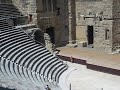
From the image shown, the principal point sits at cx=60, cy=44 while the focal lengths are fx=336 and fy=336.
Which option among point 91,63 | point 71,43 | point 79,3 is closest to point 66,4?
point 79,3

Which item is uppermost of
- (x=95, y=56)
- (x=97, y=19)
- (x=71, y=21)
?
(x=97, y=19)

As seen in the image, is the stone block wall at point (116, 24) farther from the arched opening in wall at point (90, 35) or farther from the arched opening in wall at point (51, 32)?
the arched opening in wall at point (51, 32)

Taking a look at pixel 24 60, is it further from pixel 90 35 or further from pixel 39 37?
pixel 90 35

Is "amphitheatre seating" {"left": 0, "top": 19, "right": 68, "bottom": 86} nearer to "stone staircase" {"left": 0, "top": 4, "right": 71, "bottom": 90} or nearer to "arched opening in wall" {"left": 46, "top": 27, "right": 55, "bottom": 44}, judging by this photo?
"stone staircase" {"left": 0, "top": 4, "right": 71, "bottom": 90}

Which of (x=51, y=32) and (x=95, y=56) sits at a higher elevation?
(x=51, y=32)

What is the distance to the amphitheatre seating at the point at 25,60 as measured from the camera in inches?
820

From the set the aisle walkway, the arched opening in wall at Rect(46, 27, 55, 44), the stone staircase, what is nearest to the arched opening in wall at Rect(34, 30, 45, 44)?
the stone staircase

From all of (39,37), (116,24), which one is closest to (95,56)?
(116,24)

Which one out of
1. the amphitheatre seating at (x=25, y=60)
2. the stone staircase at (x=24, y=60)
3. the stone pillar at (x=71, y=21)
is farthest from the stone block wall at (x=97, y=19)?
the amphitheatre seating at (x=25, y=60)

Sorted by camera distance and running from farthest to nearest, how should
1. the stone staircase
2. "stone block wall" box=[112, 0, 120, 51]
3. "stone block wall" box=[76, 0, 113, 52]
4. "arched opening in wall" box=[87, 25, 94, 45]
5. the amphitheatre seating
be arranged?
"arched opening in wall" box=[87, 25, 94, 45] → "stone block wall" box=[76, 0, 113, 52] → "stone block wall" box=[112, 0, 120, 51] → the amphitheatre seating → the stone staircase

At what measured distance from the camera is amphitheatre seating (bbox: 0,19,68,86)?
20828mm

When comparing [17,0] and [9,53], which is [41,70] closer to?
[9,53]

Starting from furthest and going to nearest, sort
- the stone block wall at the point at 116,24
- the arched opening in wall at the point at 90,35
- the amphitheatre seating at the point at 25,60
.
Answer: the arched opening in wall at the point at 90,35 < the stone block wall at the point at 116,24 < the amphitheatre seating at the point at 25,60

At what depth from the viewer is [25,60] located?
22.9 m
